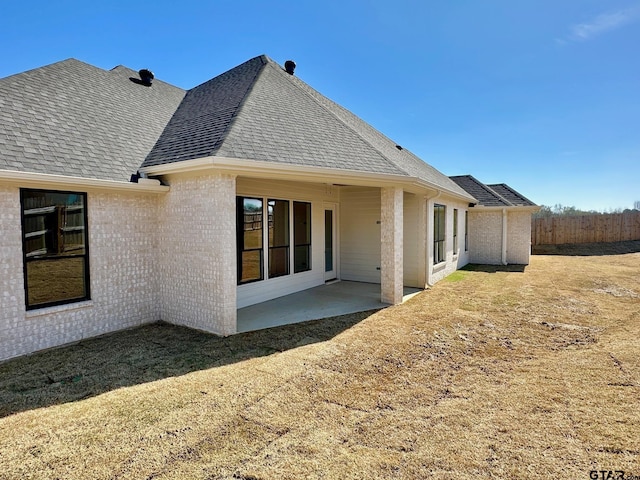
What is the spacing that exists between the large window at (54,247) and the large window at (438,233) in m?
10.1

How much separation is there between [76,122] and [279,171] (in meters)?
4.50

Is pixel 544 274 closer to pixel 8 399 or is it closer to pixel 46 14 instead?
pixel 8 399

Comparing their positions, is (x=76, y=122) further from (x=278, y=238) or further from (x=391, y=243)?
(x=391, y=243)

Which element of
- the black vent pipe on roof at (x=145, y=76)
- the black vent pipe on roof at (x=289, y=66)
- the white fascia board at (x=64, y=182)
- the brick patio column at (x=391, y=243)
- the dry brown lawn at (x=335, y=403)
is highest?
the black vent pipe on roof at (x=289, y=66)

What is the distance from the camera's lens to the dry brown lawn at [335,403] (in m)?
2.80

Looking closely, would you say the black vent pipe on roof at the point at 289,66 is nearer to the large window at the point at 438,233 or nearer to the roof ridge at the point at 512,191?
the large window at the point at 438,233

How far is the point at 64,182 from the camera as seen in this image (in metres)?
5.52

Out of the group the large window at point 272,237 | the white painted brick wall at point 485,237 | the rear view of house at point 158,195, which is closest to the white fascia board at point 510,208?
the white painted brick wall at point 485,237

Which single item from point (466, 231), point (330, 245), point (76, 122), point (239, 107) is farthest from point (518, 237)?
point (76, 122)

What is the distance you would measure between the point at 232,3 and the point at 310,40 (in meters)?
3.54

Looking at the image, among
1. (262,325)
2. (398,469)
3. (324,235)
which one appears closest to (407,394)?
(398,469)

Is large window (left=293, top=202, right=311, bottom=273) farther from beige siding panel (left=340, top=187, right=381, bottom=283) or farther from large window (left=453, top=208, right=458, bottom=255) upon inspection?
large window (left=453, top=208, right=458, bottom=255)

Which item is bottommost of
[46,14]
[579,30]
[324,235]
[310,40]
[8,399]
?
[8,399]

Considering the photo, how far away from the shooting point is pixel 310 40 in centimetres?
1247
